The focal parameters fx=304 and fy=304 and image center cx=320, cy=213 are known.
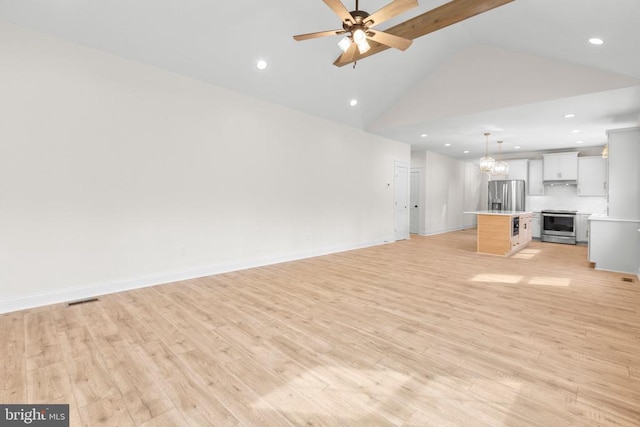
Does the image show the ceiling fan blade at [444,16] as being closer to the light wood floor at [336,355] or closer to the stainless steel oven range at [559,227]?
the light wood floor at [336,355]

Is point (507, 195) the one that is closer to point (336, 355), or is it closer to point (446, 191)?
point (446, 191)

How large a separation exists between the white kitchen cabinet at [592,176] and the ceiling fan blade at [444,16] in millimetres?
7354

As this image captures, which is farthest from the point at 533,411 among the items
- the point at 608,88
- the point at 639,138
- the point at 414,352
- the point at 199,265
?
the point at 639,138

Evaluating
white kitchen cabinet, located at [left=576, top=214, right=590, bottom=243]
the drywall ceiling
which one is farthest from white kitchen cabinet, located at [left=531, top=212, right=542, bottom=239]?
the drywall ceiling

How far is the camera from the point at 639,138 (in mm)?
5113

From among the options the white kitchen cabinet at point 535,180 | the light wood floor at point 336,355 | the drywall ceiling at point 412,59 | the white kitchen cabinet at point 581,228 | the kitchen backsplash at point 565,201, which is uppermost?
the drywall ceiling at point 412,59

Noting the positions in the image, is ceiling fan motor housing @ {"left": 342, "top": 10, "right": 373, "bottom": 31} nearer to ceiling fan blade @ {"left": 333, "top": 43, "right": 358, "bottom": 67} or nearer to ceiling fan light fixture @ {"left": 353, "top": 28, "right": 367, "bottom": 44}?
ceiling fan light fixture @ {"left": 353, "top": 28, "right": 367, "bottom": 44}

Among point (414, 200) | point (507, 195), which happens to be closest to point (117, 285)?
point (414, 200)

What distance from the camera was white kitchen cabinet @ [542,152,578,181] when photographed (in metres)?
8.55

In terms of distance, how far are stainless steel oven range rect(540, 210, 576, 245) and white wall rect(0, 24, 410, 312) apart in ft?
23.1

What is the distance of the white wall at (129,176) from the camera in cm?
336

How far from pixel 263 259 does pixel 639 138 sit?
677 centimetres

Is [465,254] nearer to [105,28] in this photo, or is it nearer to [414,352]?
[414,352]

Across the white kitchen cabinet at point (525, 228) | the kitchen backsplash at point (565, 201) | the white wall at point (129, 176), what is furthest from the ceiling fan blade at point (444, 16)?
the kitchen backsplash at point (565, 201)
